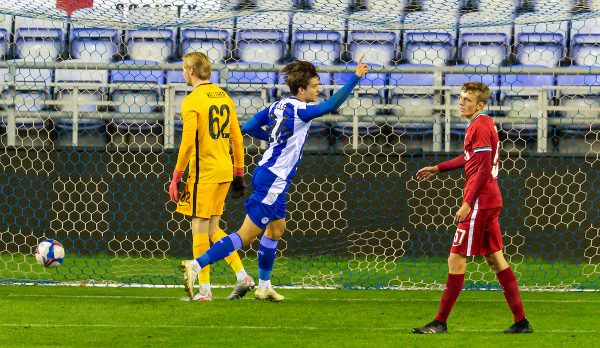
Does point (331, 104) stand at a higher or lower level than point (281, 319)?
higher

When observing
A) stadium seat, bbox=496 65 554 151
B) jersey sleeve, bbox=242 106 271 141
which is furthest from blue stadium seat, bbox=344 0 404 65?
jersey sleeve, bbox=242 106 271 141

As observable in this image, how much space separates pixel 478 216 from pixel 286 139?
5.11 ft

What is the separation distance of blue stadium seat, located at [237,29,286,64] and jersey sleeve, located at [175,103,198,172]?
4.18 meters

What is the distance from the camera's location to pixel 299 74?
6902 millimetres

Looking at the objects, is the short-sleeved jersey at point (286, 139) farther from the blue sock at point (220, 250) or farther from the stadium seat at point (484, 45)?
the stadium seat at point (484, 45)

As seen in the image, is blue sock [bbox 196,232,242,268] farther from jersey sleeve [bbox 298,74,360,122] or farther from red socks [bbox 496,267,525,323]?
red socks [bbox 496,267,525,323]

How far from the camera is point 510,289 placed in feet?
19.2

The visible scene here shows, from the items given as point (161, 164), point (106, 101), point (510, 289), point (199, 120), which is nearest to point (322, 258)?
point (161, 164)

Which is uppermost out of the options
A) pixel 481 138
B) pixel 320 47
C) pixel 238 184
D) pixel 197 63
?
pixel 320 47

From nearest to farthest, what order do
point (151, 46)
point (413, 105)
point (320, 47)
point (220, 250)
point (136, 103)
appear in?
point (220, 250), point (413, 105), point (136, 103), point (320, 47), point (151, 46)

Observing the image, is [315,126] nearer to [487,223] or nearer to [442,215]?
[442,215]

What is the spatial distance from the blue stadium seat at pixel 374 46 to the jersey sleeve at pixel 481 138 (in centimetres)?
538

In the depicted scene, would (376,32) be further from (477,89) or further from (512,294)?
(512,294)

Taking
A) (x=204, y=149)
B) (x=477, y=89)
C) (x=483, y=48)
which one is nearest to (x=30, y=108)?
(x=204, y=149)
